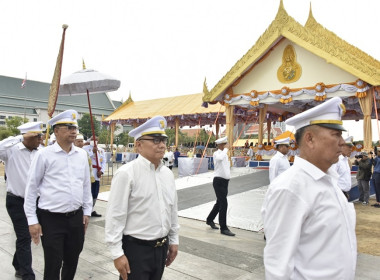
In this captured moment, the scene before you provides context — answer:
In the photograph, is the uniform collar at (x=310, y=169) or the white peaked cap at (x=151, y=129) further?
the white peaked cap at (x=151, y=129)

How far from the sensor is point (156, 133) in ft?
8.21

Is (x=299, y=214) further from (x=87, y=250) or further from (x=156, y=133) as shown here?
(x=87, y=250)

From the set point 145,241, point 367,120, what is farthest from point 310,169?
point 367,120

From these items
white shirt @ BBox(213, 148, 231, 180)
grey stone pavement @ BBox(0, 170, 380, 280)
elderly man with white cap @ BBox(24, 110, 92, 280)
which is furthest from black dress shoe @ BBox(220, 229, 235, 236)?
elderly man with white cap @ BBox(24, 110, 92, 280)

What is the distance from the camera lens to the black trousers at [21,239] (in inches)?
143

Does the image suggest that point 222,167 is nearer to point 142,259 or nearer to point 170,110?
point 142,259

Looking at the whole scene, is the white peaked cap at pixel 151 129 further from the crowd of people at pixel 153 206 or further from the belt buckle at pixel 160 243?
the belt buckle at pixel 160 243

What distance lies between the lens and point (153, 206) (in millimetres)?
2348

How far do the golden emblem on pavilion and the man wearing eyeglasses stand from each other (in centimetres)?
1148

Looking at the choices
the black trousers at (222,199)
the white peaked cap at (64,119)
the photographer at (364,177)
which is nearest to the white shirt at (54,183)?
the white peaked cap at (64,119)

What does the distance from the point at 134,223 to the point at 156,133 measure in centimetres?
71

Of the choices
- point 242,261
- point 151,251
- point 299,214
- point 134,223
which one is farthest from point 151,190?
point 242,261

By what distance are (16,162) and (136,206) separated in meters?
2.46

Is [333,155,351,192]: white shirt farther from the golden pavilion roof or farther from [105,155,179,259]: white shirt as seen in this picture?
the golden pavilion roof
